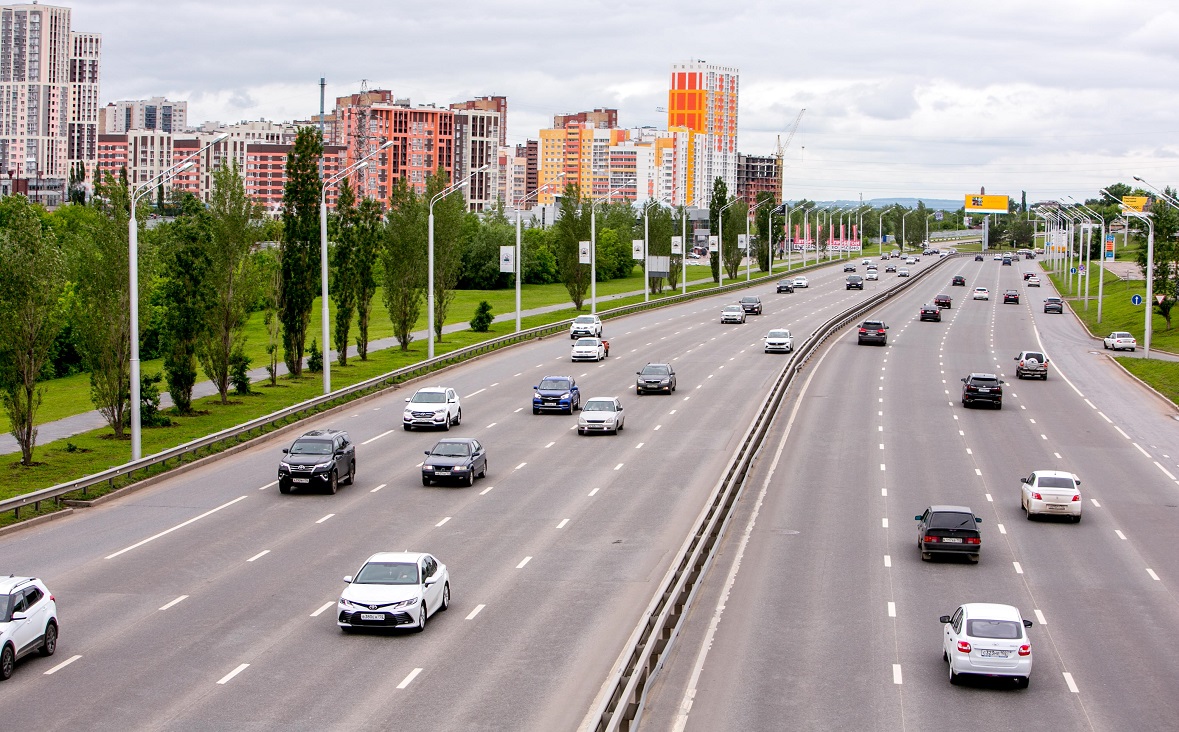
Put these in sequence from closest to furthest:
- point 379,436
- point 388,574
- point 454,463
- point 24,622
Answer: point 24,622 < point 388,574 < point 454,463 < point 379,436

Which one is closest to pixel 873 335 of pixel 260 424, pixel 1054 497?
pixel 260 424

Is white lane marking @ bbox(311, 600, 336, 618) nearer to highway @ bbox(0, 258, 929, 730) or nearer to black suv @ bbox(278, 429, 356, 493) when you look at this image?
highway @ bbox(0, 258, 929, 730)

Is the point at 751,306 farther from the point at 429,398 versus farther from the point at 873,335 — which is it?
the point at 429,398

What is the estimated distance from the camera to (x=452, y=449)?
39469 mm

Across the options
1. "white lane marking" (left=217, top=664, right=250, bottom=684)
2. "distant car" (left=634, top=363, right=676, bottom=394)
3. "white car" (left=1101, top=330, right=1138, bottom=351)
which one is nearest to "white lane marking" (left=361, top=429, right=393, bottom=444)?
"distant car" (left=634, top=363, right=676, bottom=394)

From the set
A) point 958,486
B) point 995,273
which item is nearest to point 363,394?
point 958,486

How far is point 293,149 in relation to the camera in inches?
2569

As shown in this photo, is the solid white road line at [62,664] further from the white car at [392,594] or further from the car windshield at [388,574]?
the car windshield at [388,574]

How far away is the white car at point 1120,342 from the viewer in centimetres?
8069

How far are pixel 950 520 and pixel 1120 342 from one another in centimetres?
5609

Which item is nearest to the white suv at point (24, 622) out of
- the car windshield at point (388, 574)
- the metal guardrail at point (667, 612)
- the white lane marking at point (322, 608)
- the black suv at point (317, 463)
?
the white lane marking at point (322, 608)

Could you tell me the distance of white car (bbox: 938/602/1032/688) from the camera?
21219mm

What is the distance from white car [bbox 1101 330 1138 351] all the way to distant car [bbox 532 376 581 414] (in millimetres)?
42148

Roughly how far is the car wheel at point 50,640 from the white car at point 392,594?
4.72 metres
